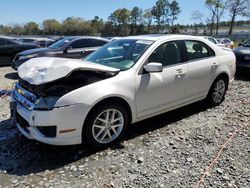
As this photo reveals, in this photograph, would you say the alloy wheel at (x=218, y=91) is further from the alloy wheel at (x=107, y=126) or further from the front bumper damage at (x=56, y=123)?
the front bumper damage at (x=56, y=123)

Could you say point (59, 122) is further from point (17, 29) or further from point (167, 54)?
point (17, 29)

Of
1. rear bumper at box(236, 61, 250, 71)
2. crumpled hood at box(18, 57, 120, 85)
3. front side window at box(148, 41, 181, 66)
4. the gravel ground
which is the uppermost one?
front side window at box(148, 41, 181, 66)

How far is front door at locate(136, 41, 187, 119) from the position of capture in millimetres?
4191

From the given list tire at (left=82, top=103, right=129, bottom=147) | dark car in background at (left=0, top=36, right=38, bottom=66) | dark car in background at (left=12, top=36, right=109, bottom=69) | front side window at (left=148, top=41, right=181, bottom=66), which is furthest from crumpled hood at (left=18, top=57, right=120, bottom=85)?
dark car in background at (left=0, top=36, right=38, bottom=66)

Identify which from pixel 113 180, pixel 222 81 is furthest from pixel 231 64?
pixel 113 180

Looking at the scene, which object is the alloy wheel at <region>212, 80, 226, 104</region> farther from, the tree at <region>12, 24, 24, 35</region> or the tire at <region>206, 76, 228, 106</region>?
the tree at <region>12, 24, 24, 35</region>

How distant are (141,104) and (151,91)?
0.85 ft

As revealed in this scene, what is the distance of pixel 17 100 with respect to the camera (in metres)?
3.92

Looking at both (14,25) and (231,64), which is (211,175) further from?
(14,25)

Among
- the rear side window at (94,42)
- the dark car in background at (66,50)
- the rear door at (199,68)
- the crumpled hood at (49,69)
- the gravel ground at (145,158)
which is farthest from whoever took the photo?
the rear side window at (94,42)

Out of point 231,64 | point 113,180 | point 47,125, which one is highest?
point 231,64

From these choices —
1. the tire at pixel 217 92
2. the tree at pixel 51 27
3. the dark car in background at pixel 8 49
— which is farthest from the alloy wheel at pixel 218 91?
the tree at pixel 51 27

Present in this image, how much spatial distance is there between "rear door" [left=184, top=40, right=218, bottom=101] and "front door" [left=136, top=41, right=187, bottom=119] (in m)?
0.20

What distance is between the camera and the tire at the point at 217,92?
18.3ft
